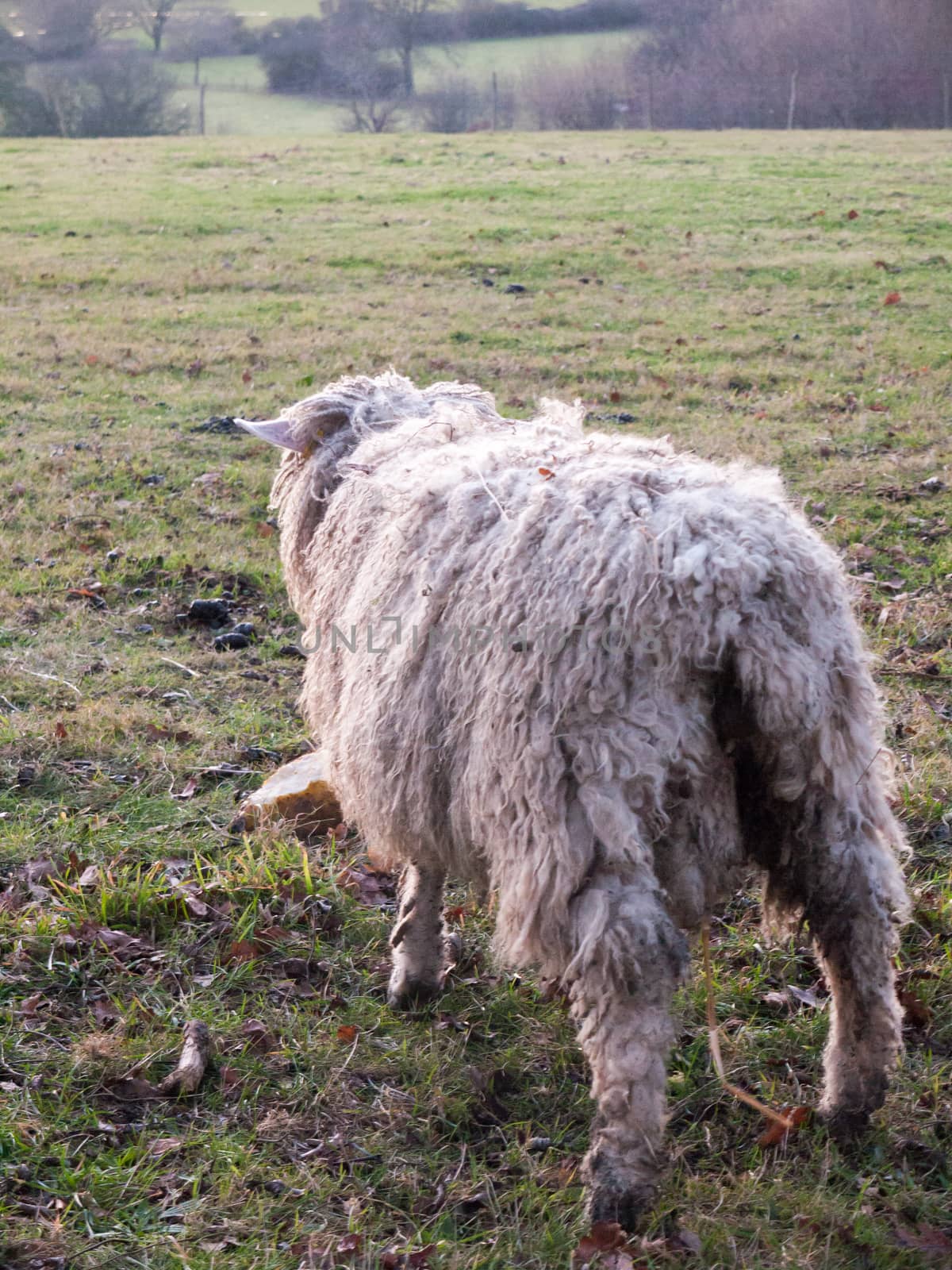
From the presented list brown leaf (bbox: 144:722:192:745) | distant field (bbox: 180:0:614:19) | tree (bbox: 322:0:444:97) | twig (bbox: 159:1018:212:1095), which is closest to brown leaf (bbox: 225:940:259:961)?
twig (bbox: 159:1018:212:1095)

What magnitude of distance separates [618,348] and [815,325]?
2143 millimetres

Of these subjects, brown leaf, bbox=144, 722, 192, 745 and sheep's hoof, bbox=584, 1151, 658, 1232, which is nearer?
sheep's hoof, bbox=584, 1151, 658, 1232

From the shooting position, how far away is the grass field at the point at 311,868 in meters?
2.66

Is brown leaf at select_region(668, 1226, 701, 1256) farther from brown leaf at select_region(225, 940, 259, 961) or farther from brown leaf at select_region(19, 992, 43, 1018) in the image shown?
brown leaf at select_region(19, 992, 43, 1018)

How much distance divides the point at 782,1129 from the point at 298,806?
200 centimetres

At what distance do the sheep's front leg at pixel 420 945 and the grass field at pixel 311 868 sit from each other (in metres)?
0.08

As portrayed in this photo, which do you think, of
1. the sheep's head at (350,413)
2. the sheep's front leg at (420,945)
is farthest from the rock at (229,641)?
the sheep's front leg at (420,945)

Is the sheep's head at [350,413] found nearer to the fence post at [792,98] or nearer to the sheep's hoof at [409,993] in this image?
the sheep's hoof at [409,993]

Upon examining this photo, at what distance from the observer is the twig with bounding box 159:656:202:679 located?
17.0 feet

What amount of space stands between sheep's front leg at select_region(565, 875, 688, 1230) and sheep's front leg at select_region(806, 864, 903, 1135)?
511 mm

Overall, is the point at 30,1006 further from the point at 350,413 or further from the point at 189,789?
the point at 350,413

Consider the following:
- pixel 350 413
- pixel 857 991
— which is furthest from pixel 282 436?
pixel 857 991

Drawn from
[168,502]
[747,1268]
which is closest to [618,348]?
[168,502]

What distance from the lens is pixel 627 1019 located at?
94.7 inches
